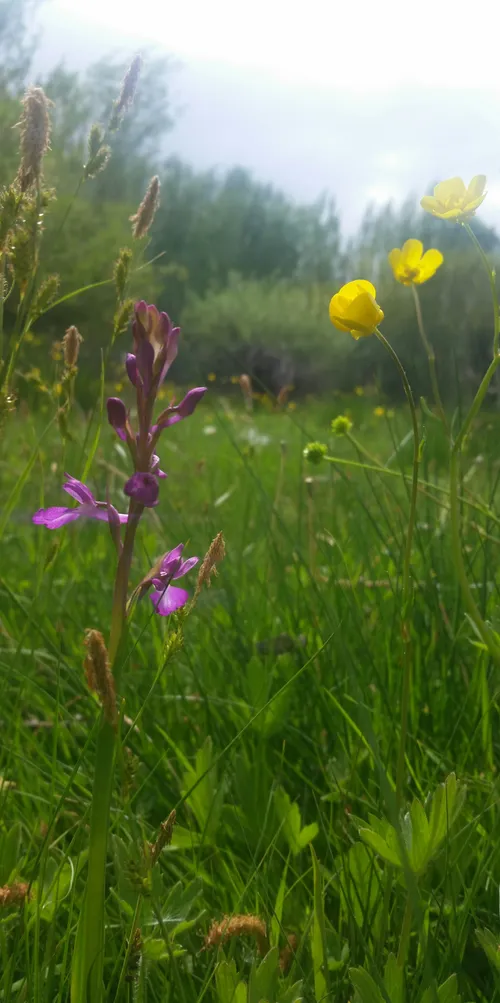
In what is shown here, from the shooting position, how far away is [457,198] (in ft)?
2.94

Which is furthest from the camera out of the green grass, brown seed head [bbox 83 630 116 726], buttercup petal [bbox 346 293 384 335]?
buttercup petal [bbox 346 293 384 335]

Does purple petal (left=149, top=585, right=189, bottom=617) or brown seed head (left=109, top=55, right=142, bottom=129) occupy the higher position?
brown seed head (left=109, top=55, right=142, bottom=129)

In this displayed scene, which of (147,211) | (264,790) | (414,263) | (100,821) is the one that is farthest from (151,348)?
(414,263)

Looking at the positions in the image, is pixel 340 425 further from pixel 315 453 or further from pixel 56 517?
pixel 56 517

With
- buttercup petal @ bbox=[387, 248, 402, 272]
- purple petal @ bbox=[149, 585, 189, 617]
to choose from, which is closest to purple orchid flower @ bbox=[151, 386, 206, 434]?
purple petal @ bbox=[149, 585, 189, 617]

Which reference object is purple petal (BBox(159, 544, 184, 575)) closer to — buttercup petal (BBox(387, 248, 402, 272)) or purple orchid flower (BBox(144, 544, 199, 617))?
purple orchid flower (BBox(144, 544, 199, 617))

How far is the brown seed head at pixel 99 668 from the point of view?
39 cm

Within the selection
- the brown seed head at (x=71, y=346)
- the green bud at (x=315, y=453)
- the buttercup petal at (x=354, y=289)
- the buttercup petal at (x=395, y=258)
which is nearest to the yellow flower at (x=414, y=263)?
the buttercup petal at (x=395, y=258)

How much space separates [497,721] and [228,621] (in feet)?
1.95

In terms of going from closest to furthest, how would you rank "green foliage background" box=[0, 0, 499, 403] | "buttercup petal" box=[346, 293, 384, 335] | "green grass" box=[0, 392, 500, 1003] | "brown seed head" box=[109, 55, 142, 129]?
"green grass" box=[0, 392, 500, 1003], "buttercup petal" box=[346, 293, 384, 335], "brown seed head" box=[109, 55, 142, 129], "green foliage background" box=[0, 0, 499, 403]

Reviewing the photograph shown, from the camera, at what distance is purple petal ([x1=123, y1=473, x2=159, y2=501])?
444 mm

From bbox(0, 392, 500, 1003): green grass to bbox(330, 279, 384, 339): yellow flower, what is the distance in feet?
0.89

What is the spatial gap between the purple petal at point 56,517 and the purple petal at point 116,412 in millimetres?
68

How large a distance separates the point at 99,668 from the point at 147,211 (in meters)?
0.57
